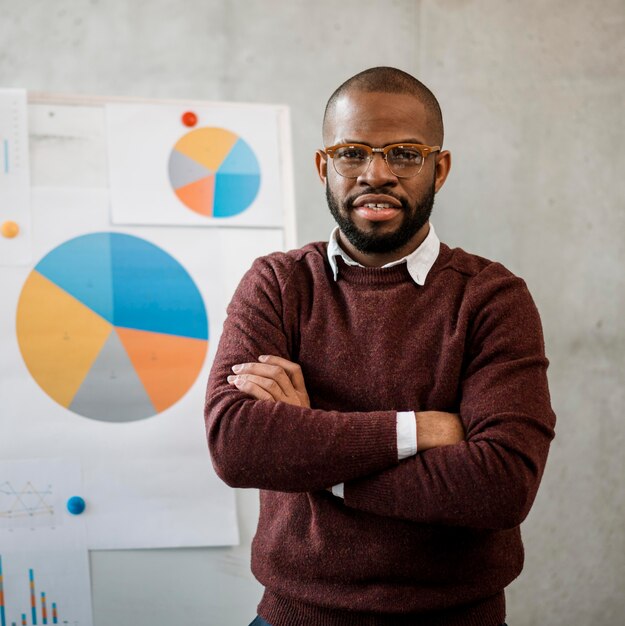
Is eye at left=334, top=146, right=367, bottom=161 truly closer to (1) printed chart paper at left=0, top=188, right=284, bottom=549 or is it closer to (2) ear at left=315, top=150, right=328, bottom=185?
(2) ear at left=315, top=150, right=328, bottom=185

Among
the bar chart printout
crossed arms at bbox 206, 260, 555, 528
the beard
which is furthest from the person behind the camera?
the bar chart printout

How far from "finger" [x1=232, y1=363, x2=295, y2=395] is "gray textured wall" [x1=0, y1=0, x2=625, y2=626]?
1.27 m

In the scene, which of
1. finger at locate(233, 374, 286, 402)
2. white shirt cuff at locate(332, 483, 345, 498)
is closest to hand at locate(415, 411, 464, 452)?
white shirt cuff at locate(332, 483, 345, 498)

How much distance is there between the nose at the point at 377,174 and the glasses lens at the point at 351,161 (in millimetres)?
16

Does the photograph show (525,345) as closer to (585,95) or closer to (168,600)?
(168,600)

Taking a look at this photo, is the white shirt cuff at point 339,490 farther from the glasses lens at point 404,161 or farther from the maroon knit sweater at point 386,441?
the glasses lens at point 404,161

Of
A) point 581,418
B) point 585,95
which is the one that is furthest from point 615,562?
point 585,95

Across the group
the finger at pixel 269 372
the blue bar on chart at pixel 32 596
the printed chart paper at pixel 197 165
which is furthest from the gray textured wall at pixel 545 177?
the blue bar on chart at pixel 32 596

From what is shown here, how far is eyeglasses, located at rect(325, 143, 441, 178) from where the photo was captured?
159 centimetres

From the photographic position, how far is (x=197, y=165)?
2170 millimetres

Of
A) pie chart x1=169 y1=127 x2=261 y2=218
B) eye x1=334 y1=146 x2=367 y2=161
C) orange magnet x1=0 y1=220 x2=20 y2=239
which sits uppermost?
pie chart x1=169 y1=127 x2=261 y2=218

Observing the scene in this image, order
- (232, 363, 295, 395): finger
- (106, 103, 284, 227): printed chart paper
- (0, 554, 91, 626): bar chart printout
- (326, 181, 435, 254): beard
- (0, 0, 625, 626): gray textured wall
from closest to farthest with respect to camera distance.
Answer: (232, 363, 295, 395): finger < (326, 181, 435, 254): beard < (0, 554, 91, 626): bar chart printout < (106, 103, 284, 227): printed chart paper < (0, 0, 625, 626): gray textured wall

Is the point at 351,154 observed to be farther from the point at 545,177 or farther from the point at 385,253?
the point at 545,177

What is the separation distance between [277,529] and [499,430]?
49 cm
